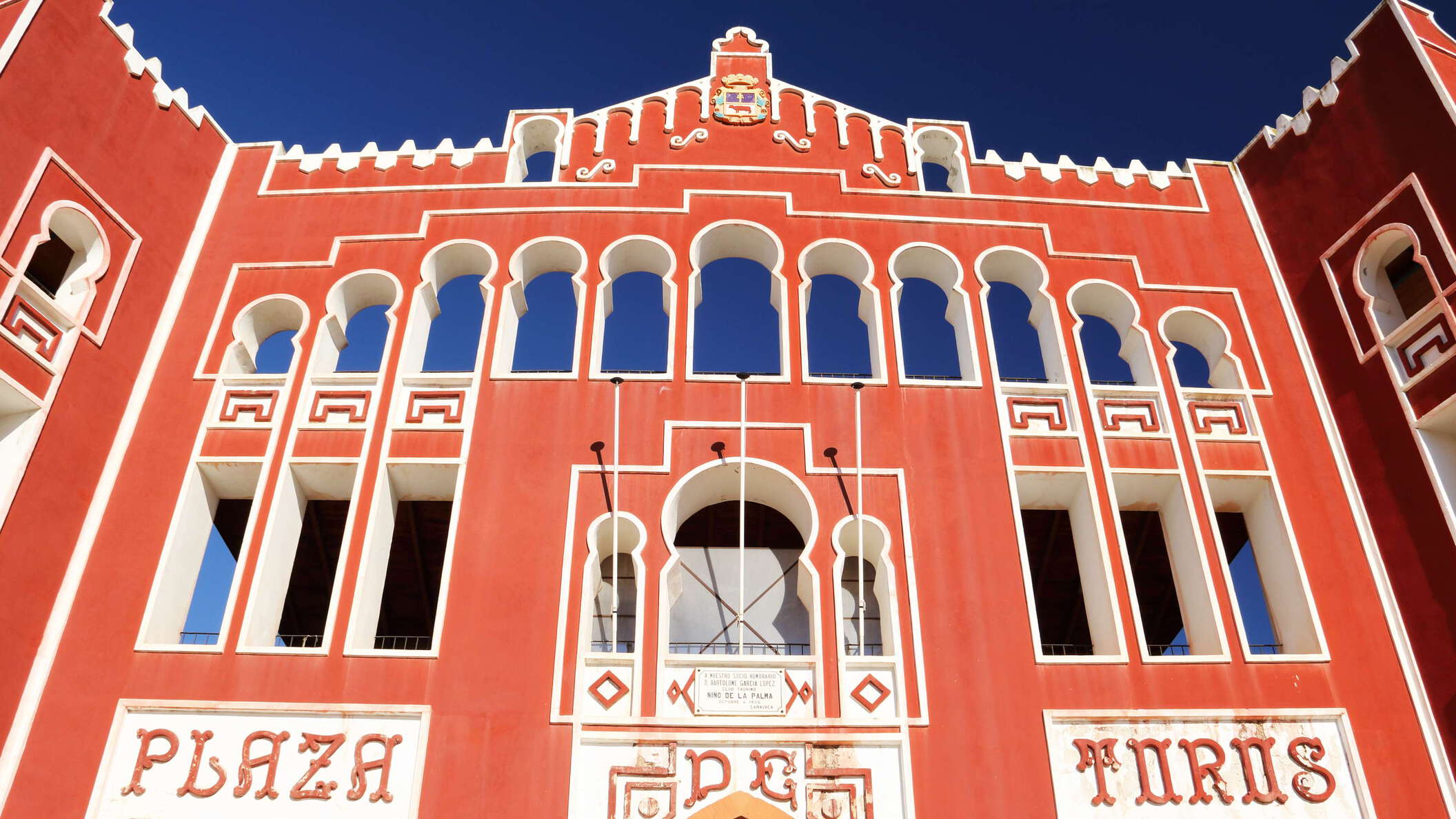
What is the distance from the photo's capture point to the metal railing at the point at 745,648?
16375 mm

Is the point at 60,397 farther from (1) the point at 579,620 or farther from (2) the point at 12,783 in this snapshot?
(1) the point at 579,620

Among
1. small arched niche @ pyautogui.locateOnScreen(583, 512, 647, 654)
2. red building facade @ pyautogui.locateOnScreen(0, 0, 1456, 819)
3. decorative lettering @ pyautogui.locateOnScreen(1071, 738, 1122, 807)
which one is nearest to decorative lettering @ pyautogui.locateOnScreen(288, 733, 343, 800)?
red building facade @ pyautogui.locateOnScreen(0, 0, 1456, 819)

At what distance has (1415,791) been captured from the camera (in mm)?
13742

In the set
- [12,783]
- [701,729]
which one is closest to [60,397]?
[12,783]

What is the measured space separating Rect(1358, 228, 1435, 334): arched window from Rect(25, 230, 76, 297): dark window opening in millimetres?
19070

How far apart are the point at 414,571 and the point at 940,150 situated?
1276cm

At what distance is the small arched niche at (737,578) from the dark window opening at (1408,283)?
30.6 feet

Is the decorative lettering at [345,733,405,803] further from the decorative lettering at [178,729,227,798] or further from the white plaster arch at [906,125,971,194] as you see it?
the white plaster arch at [906,125,971,194]

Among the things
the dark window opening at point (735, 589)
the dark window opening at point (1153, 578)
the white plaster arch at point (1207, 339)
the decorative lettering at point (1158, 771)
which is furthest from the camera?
the dark window opening at point (1153, 578)

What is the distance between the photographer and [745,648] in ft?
53.4

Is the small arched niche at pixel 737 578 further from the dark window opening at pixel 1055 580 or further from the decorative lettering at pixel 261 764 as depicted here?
the decorative lettering at pixel 261 764

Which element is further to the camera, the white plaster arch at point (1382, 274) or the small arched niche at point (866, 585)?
the white plaster arch at point (1382, 274)

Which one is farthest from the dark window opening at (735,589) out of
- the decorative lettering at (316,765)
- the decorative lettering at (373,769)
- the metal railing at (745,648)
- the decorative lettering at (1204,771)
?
the decorative lettering at (1204,771)

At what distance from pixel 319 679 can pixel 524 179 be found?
9901 mm
